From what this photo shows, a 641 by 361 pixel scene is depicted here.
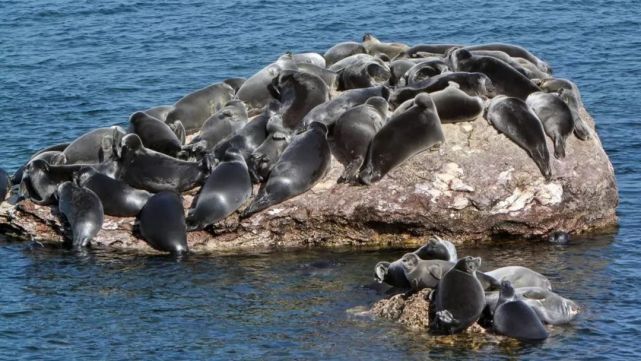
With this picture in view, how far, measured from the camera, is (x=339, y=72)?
1727cm

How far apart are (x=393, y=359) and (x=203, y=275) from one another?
3.20 m


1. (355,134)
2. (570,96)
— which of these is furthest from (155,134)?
(570,96)

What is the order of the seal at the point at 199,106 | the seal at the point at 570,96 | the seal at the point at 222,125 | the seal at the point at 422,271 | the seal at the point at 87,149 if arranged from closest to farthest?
the seal at the point at 422,271 < the seal at the point at 570,96 < the seal at the point at 222,125 < the seal at the point at 87,149 < the seal at the point at 199,106

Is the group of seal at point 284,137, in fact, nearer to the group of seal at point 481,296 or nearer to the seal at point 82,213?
the seal at point 82,213

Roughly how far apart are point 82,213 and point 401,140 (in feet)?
12.8

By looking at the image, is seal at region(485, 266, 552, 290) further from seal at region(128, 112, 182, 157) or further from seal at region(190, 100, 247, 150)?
seal at region(128, 112, 182, 157)

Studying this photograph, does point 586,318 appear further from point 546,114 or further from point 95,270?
point 95,270

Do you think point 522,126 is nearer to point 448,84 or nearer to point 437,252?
point 448,84

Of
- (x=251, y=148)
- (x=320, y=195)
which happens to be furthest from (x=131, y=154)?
(x=320, y=195)

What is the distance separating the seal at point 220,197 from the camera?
47.5ft

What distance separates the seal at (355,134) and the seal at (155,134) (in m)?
2.06

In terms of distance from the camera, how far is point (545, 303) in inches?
477

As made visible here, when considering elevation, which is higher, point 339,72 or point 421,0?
point 339,72

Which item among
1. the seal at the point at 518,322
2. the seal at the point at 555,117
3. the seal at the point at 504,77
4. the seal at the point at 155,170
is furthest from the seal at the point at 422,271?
the seal at the point at 504,77
